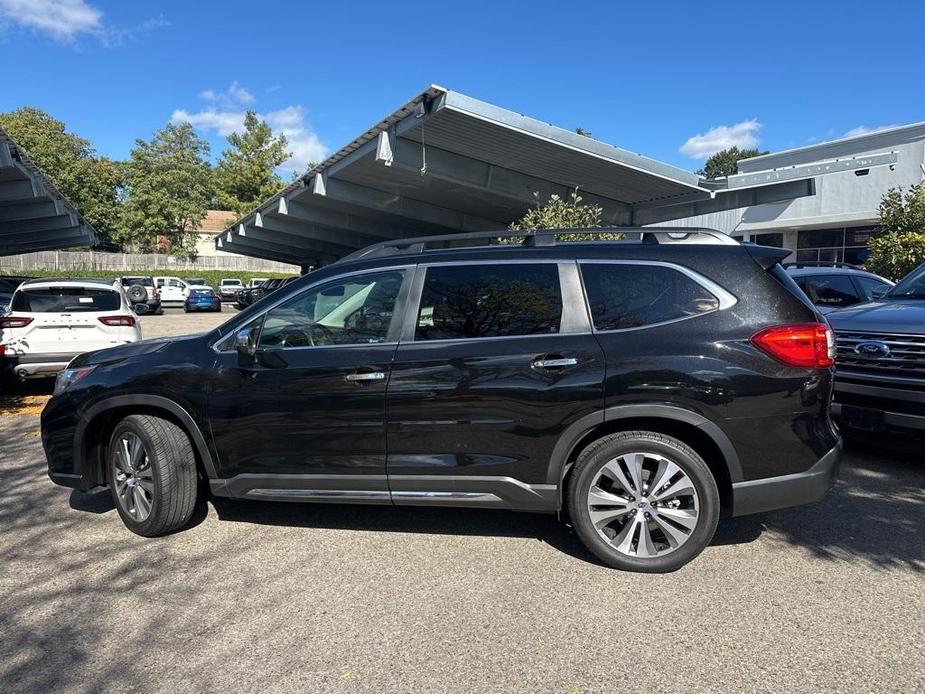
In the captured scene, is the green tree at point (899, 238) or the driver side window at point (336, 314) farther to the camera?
the green tree at point (899, 238)

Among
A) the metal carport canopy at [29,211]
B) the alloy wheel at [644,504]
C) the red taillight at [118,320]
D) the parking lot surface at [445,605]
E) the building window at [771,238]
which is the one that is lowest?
the parking lot surface at [445,605]

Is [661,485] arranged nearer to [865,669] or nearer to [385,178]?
[865,669]

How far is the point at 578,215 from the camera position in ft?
38.5

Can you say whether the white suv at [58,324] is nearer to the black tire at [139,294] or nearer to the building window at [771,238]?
the black tire at [139,294]

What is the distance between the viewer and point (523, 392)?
3.78 metres

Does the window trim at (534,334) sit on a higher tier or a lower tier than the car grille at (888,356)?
higher

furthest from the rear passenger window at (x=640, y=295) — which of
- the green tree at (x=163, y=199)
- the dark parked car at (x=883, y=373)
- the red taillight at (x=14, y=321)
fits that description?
the green tree at (x=163, y=199)

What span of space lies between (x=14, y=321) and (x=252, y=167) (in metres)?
46.2

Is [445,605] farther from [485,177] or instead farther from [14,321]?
[485,177]

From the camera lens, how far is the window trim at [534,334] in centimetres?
385

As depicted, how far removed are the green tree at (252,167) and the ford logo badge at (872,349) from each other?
5116 cm

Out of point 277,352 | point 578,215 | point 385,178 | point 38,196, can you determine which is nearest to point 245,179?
point 38,196

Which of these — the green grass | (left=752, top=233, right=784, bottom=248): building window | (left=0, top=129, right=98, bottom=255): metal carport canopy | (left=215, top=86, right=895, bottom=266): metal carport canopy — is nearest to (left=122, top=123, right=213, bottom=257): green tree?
the green grass

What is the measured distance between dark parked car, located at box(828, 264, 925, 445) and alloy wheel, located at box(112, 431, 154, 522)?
A: 5.33 m
